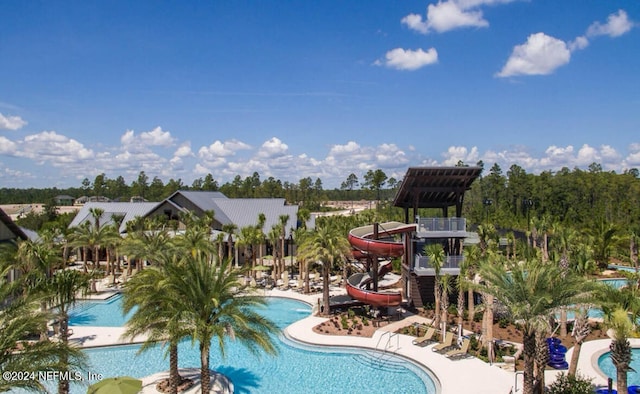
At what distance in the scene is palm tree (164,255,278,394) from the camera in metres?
16.2

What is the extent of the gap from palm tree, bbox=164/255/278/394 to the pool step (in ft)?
26.1

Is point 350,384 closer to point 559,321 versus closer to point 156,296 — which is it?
point 156,296

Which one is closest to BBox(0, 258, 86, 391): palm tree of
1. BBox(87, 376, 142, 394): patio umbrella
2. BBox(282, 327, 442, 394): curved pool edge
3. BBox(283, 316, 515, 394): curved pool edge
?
BBox(87, 376, 142, 394): patio umbrella

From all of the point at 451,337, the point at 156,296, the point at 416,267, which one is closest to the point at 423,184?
the point at 416,267

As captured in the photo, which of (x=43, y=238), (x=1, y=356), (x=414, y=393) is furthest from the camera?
(x=43, y=238)

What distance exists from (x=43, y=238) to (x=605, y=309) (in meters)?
37.5

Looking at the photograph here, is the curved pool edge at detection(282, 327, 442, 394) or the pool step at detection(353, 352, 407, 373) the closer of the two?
the curved pool edge at detection(282, 327, 442, 394)

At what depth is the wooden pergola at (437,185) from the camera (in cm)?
3134

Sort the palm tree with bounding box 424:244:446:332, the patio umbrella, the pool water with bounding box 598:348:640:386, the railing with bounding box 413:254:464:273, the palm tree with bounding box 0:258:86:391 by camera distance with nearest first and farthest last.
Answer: the palm tree with bounding box 0:258:86:391, the patio umbrella, the pool water with bounding box 598:348:640:386, the palm tree with bounding box 424:244:446:332, the railing with bounding box 413:254:464:273

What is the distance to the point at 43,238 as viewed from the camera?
114 feet

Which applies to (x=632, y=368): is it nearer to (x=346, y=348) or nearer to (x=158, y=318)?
(x=346, y=348)

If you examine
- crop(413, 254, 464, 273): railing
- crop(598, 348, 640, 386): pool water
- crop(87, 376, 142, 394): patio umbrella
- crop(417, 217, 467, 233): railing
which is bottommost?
crop(598, 348, 640, 386): pool water

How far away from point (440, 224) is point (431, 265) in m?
3.31

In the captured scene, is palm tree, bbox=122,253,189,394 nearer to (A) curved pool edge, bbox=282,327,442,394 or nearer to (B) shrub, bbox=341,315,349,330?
(A) curved pool edge, bbox=282,327,442,394
